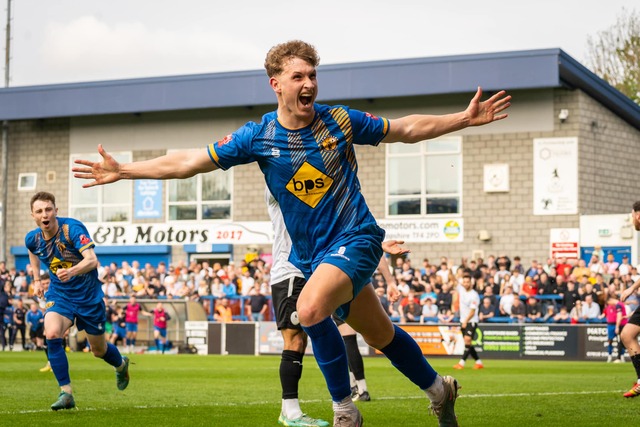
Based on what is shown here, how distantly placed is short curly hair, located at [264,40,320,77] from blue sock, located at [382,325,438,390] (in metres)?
1.94

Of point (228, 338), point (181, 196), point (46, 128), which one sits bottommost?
point (228, 338)

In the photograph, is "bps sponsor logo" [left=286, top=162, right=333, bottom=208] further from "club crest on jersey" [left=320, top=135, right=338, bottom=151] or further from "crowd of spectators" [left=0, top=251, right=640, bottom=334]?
"crowd of spectators" [left=0, top=251, right=640, bottom=334]

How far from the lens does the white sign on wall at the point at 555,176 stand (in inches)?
1366

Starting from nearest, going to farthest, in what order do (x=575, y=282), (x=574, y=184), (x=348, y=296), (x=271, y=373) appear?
(x=348, y=296), (x=271, y=373), (x=575, y=282), (x=574, y=184)

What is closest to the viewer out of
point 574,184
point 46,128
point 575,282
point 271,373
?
point 271,373

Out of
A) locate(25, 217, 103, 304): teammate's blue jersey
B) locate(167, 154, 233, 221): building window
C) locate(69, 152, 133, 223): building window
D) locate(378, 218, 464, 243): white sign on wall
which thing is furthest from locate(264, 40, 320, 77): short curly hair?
locate(69, 152, 133, 223): building window

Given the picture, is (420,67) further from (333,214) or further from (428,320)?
(333,214)

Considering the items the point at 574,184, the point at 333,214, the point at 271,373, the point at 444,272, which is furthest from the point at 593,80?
the point at 333,214

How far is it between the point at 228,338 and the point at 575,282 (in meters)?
9.82

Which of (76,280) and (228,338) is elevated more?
(76,280)

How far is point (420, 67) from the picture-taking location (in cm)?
3662

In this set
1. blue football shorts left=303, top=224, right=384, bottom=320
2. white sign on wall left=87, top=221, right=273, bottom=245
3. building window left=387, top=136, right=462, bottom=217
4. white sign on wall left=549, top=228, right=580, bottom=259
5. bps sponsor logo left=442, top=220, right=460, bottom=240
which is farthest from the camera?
white sign on wall left=87, top=221, right=273, bottom=245

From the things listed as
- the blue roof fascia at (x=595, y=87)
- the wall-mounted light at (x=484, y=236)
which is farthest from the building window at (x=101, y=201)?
the blue roof fascia at (x=595, y=87)

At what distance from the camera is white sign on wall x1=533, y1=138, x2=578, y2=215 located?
114ft
